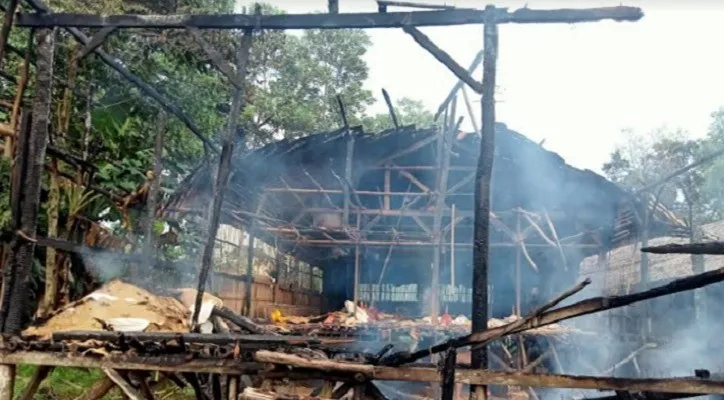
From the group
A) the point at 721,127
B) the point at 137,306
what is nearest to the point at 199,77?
the point at 137,306

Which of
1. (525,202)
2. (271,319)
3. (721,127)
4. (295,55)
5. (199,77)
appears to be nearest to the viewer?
(271,319)

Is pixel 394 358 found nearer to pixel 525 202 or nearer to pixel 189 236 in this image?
pixel 525 202

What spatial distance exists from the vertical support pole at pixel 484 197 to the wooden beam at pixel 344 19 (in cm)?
24

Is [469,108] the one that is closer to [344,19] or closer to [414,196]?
[414,196]

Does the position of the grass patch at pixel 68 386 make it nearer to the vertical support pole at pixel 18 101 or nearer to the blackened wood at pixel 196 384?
the vertical support pole at pixel 18 101

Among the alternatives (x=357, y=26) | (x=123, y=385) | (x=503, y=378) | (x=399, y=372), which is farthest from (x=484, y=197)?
(x=123, y=385)

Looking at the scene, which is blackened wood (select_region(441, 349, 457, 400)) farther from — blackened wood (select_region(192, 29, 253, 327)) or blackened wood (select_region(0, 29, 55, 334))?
blackened wood (select_region(0, 29, 55, 334))

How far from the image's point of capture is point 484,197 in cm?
530

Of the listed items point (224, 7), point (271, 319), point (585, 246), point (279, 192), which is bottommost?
point (271, 319)

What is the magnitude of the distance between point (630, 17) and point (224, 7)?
1538 centimetres

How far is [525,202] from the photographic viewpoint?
48.5 feet

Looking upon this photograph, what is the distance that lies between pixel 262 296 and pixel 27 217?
27.5ft

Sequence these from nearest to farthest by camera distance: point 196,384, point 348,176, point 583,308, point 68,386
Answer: point 583,308 < point 196,384 < point 68,386 < point 348,176

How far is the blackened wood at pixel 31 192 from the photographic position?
5.90 metres
